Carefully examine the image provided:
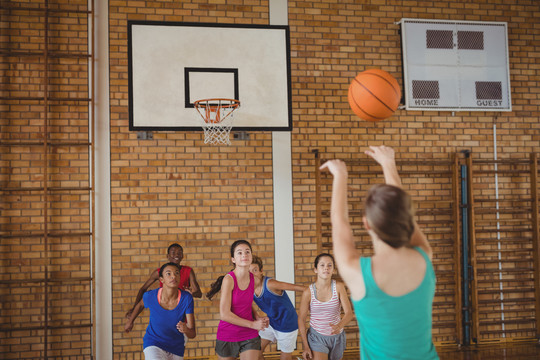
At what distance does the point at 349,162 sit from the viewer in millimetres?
6293

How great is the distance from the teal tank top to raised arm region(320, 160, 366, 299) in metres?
0.03

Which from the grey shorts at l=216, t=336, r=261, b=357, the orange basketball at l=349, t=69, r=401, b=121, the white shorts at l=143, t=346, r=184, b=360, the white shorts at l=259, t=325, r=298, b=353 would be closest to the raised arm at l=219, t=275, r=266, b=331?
the grey shorts at l=216, t=336, r=261, b=357

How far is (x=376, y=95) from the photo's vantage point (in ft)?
15.0

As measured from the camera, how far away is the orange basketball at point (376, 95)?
4578 millimetres

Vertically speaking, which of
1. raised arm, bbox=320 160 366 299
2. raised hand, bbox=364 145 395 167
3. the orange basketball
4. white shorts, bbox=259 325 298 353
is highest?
the orange basketball

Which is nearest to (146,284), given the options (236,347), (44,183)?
(44,183)

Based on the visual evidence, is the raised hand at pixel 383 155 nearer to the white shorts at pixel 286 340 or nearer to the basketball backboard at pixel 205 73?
the white shorts at pixel 286 340

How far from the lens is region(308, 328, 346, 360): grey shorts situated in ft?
14.2

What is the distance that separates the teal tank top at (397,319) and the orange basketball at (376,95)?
305 cm

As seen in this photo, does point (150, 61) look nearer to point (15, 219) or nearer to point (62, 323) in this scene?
point (15, 219)

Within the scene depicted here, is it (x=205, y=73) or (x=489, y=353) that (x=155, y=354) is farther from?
(x=489, y=353)

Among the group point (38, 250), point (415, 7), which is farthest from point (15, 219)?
point (415, 7)

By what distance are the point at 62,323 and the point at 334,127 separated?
4.10 meters

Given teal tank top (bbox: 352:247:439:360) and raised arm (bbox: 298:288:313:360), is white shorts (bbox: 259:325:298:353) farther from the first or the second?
teal tank top (bbox: 352:247:439:360)
